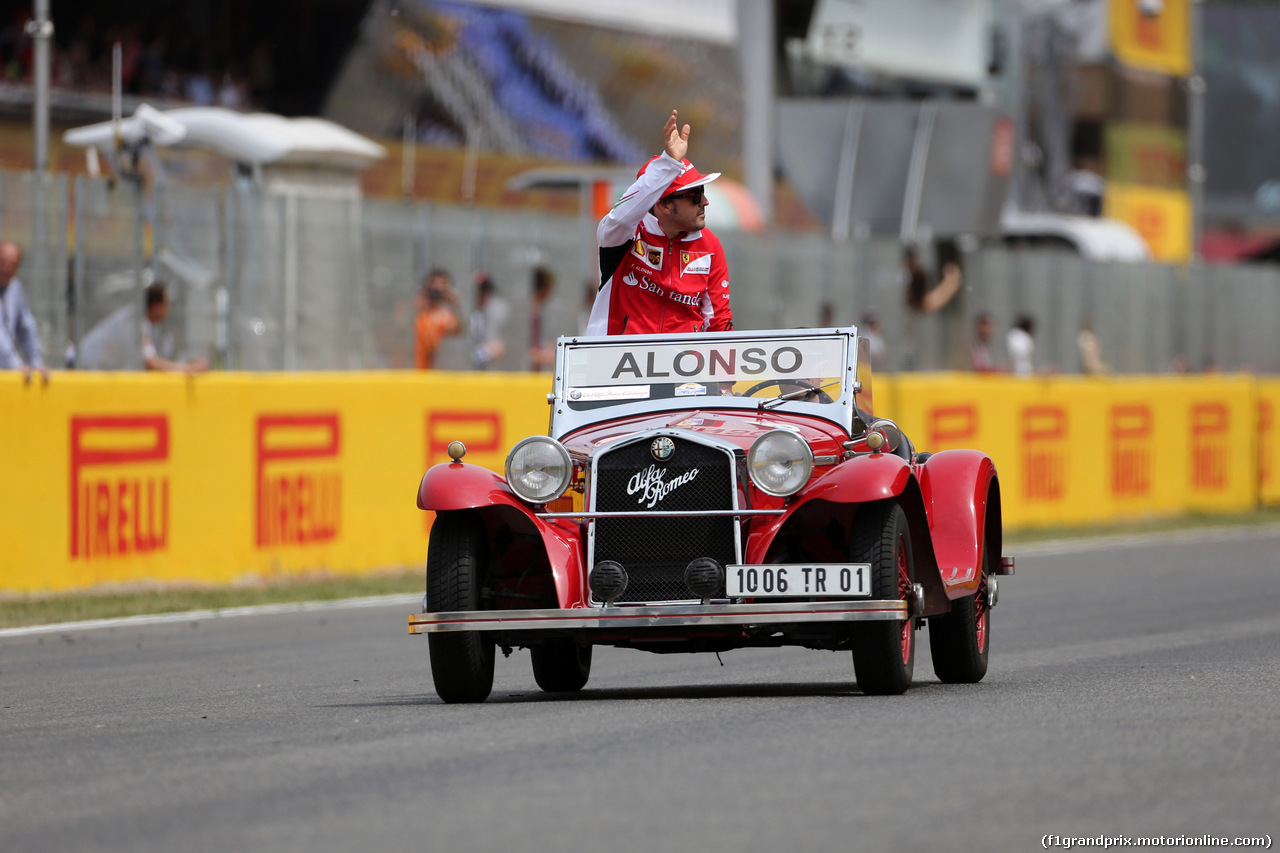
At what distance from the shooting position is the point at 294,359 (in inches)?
669

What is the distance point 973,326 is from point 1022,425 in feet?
8.43

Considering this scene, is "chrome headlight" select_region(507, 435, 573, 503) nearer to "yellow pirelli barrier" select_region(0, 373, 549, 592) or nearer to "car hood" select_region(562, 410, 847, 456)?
"car hood" select_region(562, 410, 847, 456)

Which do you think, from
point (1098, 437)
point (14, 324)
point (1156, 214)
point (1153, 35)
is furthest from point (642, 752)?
point (1153, 35)

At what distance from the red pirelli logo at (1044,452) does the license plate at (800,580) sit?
1419 cm

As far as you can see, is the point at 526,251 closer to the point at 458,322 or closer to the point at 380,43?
the point at 458,322

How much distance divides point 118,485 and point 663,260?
5.73m

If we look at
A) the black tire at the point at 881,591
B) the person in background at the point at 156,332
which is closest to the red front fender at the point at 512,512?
the black tire at the point at 881,591

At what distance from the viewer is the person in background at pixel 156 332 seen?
15.5m

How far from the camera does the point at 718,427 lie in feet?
27.8

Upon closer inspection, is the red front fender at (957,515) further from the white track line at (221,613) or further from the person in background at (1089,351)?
the person in background at (1089,351)

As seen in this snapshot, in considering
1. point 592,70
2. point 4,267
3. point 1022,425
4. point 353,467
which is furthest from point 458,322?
point 592,70

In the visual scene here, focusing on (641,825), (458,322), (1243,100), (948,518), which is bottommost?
(641,825)

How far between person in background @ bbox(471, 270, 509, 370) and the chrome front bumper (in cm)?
1063

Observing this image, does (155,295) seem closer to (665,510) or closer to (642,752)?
(665,510)
